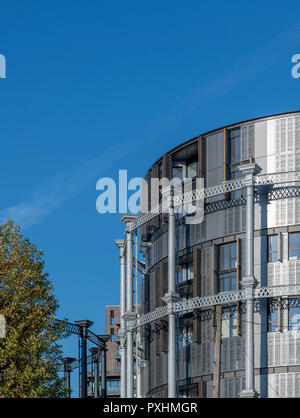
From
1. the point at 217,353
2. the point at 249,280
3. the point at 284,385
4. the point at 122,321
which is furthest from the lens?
the point at 122,321

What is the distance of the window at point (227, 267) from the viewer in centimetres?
5625

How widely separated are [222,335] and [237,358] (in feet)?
6.65

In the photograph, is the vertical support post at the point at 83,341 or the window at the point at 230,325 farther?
the vertical support post at the point at 83,341

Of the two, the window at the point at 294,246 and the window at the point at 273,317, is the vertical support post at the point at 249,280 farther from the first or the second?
the window at the point at 294,246

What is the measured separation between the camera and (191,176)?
2430 inches

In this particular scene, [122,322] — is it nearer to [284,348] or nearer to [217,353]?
[217,353]

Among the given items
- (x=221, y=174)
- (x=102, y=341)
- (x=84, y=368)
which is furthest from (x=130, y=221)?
(x=102, y=341)

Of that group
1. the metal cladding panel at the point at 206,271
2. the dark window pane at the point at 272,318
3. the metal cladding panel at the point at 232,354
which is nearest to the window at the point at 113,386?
the metal cladding panel at the point at 206,271

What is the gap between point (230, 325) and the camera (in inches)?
2208

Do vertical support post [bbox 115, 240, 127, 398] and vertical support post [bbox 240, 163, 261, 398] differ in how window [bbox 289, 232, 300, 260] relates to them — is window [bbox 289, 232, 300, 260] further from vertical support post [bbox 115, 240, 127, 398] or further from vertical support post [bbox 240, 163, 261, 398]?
vertical support post [bbox 115, 240, 127, 398]

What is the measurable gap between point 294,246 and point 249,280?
359cm

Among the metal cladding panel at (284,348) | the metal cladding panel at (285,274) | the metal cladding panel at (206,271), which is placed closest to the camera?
the metal cladding panel at (284,348)

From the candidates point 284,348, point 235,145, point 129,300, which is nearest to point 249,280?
point 284,348

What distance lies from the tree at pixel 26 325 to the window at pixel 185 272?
8664 mm
